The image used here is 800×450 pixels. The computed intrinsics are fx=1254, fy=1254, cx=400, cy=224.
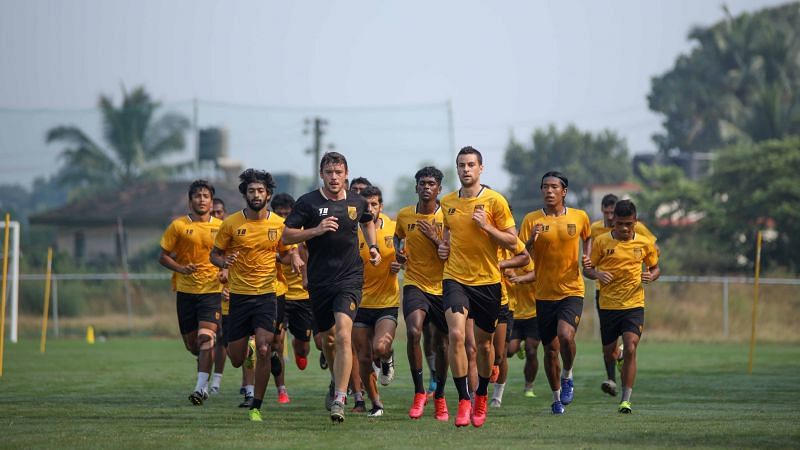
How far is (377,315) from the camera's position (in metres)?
13.0

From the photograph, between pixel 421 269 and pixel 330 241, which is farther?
pixel 421 269

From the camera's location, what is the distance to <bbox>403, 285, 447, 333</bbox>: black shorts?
12414mm

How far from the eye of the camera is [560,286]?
13.6 m

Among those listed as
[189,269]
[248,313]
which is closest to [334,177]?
[248,313]

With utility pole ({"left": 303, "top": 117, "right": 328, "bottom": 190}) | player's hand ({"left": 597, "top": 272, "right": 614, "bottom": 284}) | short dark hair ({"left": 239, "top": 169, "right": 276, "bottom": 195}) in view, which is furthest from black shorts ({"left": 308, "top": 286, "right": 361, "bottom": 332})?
utility pole ({"left": 303, "top": 117, "right": 328, "bottom": 190})

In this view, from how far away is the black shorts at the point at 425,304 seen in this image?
489 inches

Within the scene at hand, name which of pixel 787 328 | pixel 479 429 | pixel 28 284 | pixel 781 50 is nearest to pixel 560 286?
pixel 479 429

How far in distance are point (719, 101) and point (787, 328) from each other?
3686 cm

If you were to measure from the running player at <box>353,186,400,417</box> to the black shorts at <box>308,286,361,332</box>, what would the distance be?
2.66ft

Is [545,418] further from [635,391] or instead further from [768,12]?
[768,12]

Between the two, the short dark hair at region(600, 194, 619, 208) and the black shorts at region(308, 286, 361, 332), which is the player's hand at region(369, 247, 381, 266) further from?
the short dark hair at region(600, 194, 619, 208)

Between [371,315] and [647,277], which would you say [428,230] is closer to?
[371,315]

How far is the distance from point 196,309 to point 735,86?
5700 centimetres

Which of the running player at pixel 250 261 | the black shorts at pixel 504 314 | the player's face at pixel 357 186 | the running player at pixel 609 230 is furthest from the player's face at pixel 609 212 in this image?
the running player at pixel 250 261
